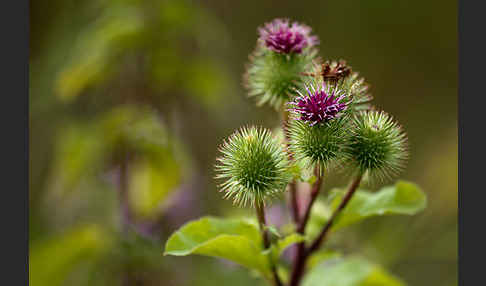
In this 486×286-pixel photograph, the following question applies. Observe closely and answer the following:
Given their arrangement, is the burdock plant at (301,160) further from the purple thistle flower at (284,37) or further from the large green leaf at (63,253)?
the large green leaf at (63,253)

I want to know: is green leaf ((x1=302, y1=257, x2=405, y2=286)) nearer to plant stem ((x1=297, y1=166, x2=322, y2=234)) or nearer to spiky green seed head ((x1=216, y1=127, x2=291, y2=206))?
plant stem ((x1=297, y1=166, x2=322, y2=234))

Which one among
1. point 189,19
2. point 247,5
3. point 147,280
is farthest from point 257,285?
point 247,5

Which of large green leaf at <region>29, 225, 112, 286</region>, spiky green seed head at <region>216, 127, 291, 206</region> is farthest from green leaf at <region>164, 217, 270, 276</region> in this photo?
large green leaf at <region>29, 225, 112, 286</region>

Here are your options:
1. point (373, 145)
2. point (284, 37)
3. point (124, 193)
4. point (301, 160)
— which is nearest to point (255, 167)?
point (301, 160)

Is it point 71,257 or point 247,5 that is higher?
point 247,5

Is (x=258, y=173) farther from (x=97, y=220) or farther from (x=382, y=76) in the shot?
(x=382, y=76)

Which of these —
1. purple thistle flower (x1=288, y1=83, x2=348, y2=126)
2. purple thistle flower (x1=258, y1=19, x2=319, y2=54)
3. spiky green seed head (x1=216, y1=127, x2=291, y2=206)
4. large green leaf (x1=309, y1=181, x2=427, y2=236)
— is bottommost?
large green leaf (x1=309, y1=181, x2=427, y2=236)
